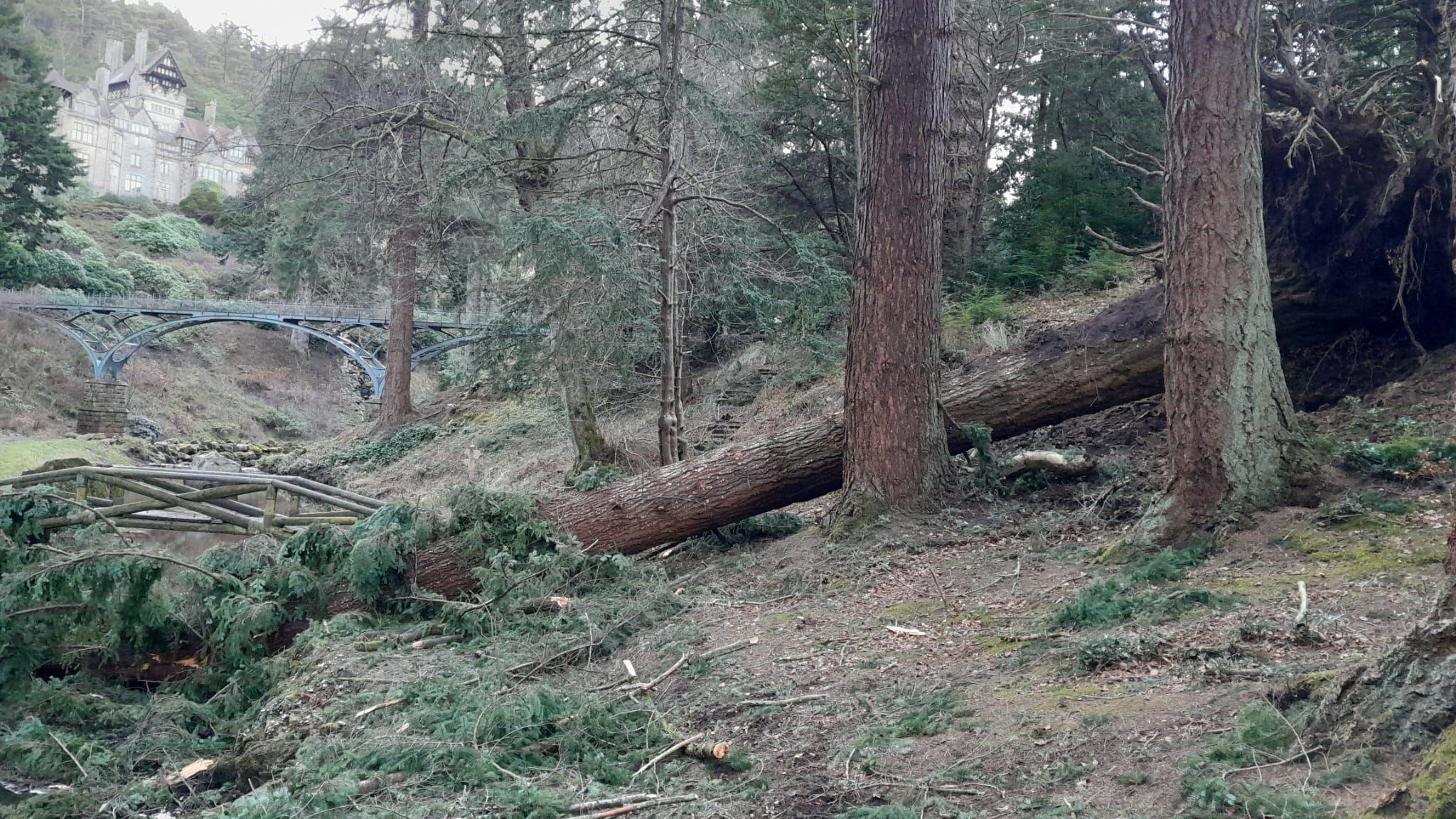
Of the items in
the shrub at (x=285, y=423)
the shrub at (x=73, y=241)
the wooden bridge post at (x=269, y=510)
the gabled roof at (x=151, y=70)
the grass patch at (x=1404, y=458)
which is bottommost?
the shrub at (x=285, y=423)

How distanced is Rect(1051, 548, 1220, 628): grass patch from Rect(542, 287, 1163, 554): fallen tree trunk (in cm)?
318

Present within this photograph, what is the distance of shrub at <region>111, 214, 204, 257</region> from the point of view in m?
50.1

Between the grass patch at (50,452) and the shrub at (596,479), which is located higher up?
the shrub at (596,479)

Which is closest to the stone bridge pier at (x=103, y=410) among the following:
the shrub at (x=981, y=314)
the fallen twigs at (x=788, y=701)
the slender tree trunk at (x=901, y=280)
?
the shrub at (x=981, y=314)

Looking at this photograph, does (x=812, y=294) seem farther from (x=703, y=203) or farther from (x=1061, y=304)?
(x=1061, y=304)

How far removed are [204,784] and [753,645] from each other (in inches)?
130

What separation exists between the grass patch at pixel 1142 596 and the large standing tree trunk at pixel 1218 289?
444mm

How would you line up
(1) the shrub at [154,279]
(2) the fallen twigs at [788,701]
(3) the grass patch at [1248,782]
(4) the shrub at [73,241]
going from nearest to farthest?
(3) the grass patch at [1248,782]
(2) the fallen twigs at [788,701]
(4) the shrub at [73,241]
(1) the shrub at [154,279]

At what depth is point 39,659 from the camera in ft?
24.4

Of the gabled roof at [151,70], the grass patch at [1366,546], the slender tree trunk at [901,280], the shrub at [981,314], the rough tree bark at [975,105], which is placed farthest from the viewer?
the gabled roof at [151,70]

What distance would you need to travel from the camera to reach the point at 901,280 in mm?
8266

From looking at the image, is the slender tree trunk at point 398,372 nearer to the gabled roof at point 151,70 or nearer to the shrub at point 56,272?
the shrub at point 56,272

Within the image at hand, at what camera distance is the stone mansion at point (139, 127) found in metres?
65.6

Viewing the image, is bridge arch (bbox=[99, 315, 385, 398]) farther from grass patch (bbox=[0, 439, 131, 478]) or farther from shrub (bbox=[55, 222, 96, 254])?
shrub (bbox=[55, 222, 96, 254])
